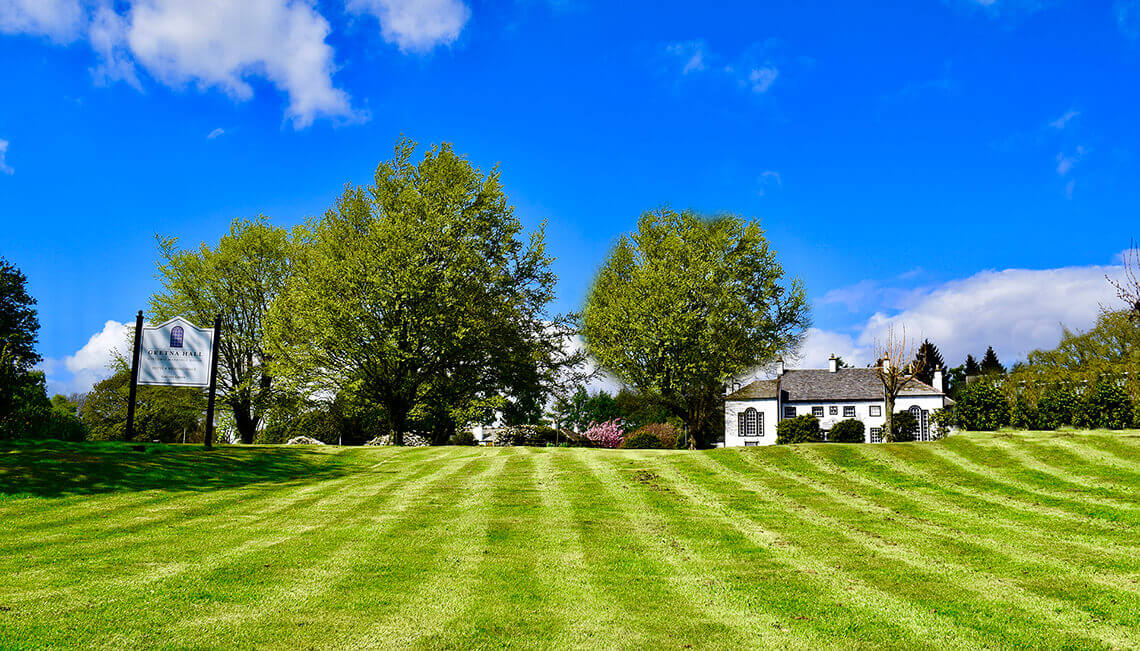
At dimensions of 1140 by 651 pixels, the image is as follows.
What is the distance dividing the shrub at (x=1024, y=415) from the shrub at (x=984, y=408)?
1.05 m

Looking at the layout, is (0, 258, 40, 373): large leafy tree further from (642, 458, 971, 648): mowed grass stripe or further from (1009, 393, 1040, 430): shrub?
(1009, 393, 1040, 430): shrub

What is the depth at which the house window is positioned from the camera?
209ft

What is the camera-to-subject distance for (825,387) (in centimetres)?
6456

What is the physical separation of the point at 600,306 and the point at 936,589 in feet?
108

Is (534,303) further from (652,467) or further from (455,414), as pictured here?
(652,467)

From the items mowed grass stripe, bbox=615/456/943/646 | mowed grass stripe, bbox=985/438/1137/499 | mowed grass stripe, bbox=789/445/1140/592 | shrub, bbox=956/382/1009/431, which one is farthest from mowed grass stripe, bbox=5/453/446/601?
shrub, bbox=956/382/1009/431

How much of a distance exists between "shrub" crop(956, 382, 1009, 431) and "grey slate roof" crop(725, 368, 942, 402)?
98.0ft

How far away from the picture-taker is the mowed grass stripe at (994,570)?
729cm

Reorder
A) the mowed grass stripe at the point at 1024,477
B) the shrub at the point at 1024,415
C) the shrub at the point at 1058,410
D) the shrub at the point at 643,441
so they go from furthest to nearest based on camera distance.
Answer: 1. the shrub at the point at 643,441
2. the shrub at the point at 1024,415
3. the shrub at the point at 1058,410
4. the mowed grass stripe at the point at 1024,477

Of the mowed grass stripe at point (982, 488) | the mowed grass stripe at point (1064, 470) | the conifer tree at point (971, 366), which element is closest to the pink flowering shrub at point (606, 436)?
the mowed grass stripe at point (982, 488)

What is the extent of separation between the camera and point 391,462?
22.0m

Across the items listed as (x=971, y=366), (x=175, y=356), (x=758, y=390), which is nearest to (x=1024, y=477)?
(x=175, y=356)

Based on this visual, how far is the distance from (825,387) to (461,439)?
4138 centimetres

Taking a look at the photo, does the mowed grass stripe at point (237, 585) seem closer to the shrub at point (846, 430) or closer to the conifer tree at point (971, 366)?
the shrub at point (846, 430)
